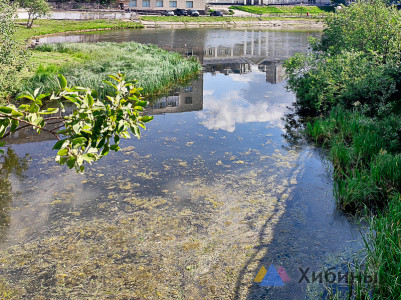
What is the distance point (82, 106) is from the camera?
11.7 ft

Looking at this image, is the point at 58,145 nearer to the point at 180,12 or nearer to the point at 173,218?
the point at 173,218

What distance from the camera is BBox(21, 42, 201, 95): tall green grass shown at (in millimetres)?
18047

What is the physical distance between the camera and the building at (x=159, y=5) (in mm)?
78250

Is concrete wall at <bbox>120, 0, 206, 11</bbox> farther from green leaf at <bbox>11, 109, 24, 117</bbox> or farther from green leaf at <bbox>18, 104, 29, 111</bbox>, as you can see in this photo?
green leaf at <bbox>11, 109, 24, 117</bbox>

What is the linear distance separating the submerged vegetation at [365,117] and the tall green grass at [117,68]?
6.38 metres

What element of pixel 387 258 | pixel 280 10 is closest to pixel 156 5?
pixel 280 10

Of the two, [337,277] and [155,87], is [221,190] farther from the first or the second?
[155,87]

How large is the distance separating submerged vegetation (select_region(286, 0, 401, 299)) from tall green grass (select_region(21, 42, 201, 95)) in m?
6.38

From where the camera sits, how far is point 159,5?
79875 mm

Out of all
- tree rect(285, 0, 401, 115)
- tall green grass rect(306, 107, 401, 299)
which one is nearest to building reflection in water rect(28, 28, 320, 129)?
tree rect(285, 0, 401, 115)

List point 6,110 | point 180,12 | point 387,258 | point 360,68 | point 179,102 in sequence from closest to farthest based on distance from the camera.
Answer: point 6,110 < point 387,258 < point 360,68 < point 179,102 < point 180,12

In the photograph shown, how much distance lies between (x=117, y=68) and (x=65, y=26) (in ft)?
117

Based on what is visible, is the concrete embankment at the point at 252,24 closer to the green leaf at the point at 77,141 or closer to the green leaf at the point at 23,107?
the green leaf at the point at 23,107

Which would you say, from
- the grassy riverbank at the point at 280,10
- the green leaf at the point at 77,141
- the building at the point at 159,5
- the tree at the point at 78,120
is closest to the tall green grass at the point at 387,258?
the tree at the point at 78,120
